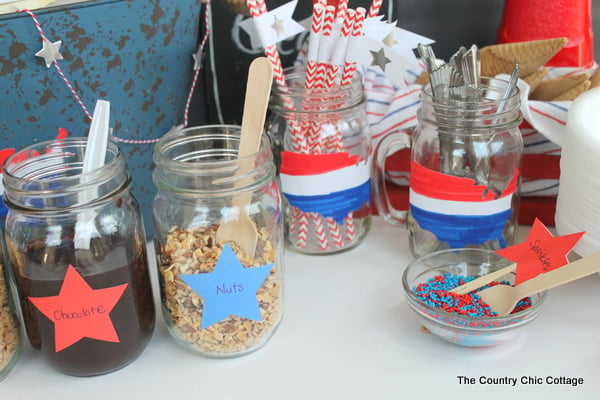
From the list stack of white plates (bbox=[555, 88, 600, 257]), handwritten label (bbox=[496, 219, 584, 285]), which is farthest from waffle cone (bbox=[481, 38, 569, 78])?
handwritten label (bbox=[496, 219, 584, 285])

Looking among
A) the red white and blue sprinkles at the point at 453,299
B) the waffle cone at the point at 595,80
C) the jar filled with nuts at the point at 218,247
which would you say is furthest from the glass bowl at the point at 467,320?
the waffle cone at the point at 595,80

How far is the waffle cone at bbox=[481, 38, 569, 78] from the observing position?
67 cm

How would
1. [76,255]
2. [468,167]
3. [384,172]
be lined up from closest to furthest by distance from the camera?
[76,255] → [468,167] → [384,172]

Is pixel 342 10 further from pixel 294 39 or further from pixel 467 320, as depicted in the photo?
pixel 467 320

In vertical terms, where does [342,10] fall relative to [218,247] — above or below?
above

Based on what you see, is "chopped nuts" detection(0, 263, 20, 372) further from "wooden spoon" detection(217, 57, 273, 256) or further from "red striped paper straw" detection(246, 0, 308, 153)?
"red striped paper straw" detection(246, 0, 308, 153)

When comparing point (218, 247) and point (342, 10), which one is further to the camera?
point (342, 10)

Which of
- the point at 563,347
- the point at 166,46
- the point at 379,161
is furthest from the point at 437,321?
the point at 166,46

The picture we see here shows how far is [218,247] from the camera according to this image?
513 mm

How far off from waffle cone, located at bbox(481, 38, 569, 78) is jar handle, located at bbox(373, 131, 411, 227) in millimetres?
123

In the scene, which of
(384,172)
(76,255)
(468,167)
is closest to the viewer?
(76,255)

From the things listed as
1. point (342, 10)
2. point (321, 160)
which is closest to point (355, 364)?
point (321, 160)

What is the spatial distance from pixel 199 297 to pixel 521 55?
1.30ft

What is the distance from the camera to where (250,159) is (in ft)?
1.64
